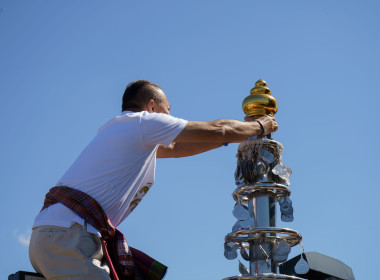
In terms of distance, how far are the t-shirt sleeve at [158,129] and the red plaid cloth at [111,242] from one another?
0.46 m

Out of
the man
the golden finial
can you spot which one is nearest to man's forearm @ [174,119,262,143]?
the man

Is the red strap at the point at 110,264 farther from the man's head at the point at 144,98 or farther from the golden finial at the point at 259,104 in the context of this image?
the golden finial at the point at 259,104

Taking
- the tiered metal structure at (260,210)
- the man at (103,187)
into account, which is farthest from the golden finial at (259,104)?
the man at (103,187)

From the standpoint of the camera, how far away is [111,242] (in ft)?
12.2

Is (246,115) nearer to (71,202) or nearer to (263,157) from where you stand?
(263,157)

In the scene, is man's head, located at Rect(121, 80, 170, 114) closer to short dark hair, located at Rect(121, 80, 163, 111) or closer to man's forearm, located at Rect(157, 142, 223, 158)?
short dark hair, located at Rect(121, 80, 163, 111)

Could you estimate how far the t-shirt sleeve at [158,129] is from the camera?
12.4ft

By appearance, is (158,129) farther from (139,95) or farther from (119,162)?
(139,95)

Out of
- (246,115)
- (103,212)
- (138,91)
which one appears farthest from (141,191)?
(246,115)

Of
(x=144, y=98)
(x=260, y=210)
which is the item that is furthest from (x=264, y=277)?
(x=144, y=98)

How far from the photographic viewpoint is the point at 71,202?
3.63m

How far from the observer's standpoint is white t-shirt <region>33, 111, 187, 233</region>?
371 cm

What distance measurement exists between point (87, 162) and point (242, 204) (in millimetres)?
1106

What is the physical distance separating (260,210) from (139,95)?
1020mm
